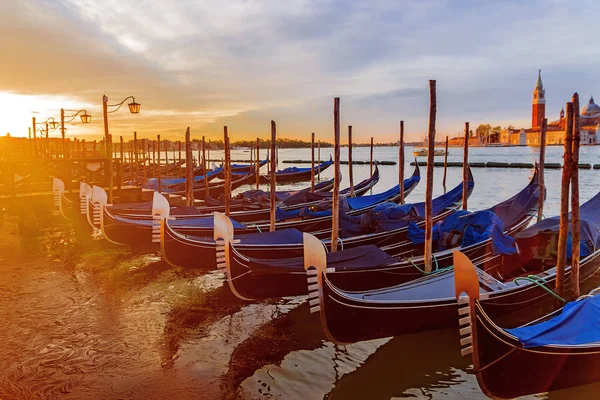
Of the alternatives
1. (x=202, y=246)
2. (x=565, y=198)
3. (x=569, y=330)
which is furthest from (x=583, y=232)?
(x=202, y=246)

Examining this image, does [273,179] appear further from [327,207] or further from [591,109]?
[591,109]

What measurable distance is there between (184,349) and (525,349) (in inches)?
132

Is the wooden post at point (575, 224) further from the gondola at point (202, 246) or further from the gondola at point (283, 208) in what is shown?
the gondola at point (283, 208)

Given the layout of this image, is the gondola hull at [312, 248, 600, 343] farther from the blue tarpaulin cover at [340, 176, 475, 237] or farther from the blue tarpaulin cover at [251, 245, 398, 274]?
the blue tarpaulin cover at [340, 176, 475, 237]

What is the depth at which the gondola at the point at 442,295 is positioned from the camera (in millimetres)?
4559

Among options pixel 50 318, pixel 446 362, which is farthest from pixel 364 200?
pixel 50 318

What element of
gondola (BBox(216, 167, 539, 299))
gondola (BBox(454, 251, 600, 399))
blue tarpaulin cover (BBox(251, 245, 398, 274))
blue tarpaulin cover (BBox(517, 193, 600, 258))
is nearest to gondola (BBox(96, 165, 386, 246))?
gondola (BBox(216, 167, 539, 299))

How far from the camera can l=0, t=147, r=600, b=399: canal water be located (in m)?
4.30

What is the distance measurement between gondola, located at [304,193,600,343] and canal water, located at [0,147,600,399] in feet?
1.43

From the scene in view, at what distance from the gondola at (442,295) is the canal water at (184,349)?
44 centimetres

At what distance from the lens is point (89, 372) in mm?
4426

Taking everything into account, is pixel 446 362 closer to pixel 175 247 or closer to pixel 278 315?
pixel 278 315

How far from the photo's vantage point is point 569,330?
380cm

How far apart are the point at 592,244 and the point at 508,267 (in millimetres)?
1156
